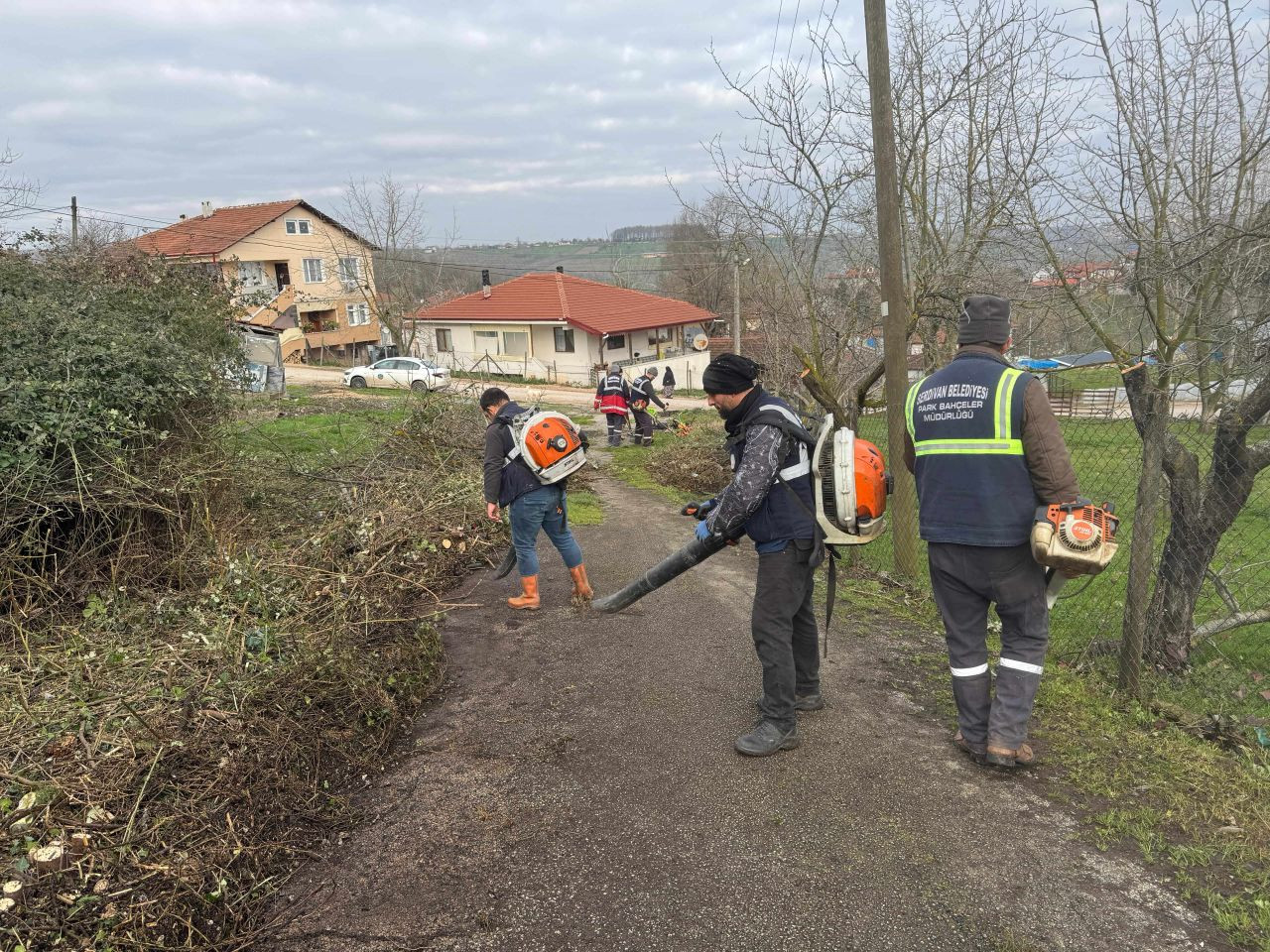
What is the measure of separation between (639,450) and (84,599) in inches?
364

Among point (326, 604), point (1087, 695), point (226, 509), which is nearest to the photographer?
point (1087, 695)

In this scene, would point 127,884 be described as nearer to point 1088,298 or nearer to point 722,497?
point 722,497

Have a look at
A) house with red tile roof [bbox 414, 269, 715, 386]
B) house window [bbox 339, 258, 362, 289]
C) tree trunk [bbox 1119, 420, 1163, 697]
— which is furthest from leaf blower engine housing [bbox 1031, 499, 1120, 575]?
house window [bbox 339, 258, 362, 289]

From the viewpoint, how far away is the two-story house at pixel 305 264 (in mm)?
39594

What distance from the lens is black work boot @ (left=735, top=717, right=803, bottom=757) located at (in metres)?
3.67

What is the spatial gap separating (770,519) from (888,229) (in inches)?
138

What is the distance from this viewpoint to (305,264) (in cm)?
4403

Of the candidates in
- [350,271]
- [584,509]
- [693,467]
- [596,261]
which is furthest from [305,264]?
[584,509]

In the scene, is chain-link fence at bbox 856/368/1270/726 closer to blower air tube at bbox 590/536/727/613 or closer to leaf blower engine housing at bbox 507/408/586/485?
blower air tube at bbox 590/536/727/613

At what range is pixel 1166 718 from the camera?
155 inches

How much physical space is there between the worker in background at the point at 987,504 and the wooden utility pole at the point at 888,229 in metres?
2.51

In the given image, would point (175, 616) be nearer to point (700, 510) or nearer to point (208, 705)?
point (208, 705)

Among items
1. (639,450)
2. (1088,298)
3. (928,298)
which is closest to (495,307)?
(639,450)

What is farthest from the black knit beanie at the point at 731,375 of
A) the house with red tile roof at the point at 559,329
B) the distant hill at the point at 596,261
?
the distant hill at the point at 596,261
